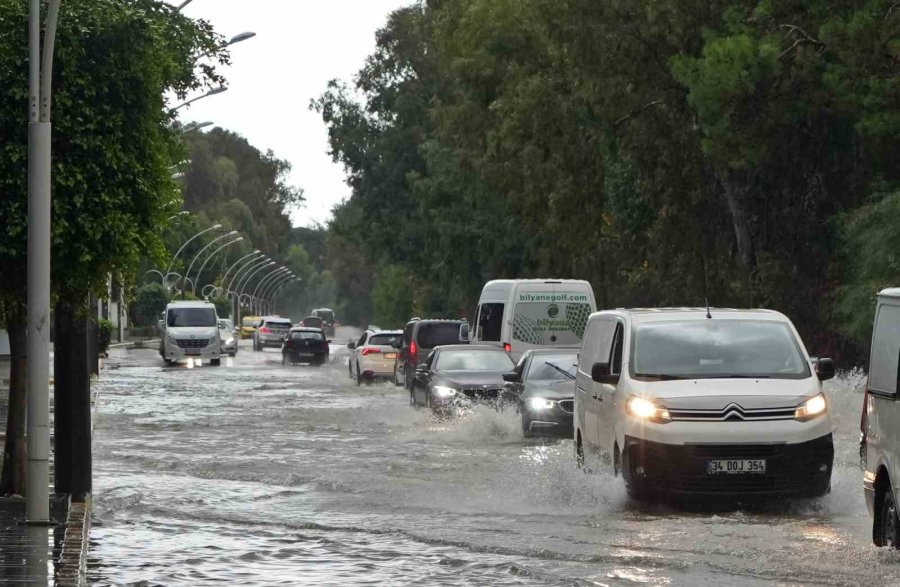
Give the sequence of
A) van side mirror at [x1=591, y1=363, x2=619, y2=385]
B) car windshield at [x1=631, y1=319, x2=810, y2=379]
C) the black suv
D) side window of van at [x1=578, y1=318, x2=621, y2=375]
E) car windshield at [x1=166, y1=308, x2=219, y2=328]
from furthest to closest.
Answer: car windshield at [x1=166, y1=308, x2=219, y2=328] → the black suv → side window of van at [x1=578, y1=318, x2=621, y2=375] → van side mirror at [x1=591, y1=363, x2=619, y2=385] → car windshield at [x1=631, y1=319, x2=810, y2=379]

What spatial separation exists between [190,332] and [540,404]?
41474 mm

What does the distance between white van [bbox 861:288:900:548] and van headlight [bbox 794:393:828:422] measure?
3.03m

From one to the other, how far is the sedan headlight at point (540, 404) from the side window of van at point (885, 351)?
12487 mm

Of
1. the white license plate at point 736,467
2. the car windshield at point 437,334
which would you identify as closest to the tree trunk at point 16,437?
the white license plate at point 736,467

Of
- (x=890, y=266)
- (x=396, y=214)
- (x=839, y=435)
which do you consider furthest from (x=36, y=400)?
(x=396, y=214)

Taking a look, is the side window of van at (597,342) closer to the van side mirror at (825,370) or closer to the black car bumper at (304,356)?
the van side mirror at (825,370)

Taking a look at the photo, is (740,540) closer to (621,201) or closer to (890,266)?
(890,266)

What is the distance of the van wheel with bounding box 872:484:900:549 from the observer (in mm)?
11617

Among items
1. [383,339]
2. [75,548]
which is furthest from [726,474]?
[383,339]

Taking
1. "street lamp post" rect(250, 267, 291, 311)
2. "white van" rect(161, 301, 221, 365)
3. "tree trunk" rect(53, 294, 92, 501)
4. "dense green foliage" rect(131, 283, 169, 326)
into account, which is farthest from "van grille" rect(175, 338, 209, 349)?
"street lamp post" rect(250, 267, 291, 311)

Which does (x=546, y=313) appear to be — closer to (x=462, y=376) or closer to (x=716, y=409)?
(x=462, y=376)

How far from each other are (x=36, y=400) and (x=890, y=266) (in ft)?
75.6

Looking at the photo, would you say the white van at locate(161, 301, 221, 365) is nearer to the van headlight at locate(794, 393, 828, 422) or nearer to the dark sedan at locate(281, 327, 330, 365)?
the dark sedan at locate(281, 327, 330, 365)

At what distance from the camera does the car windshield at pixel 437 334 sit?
41281mm
